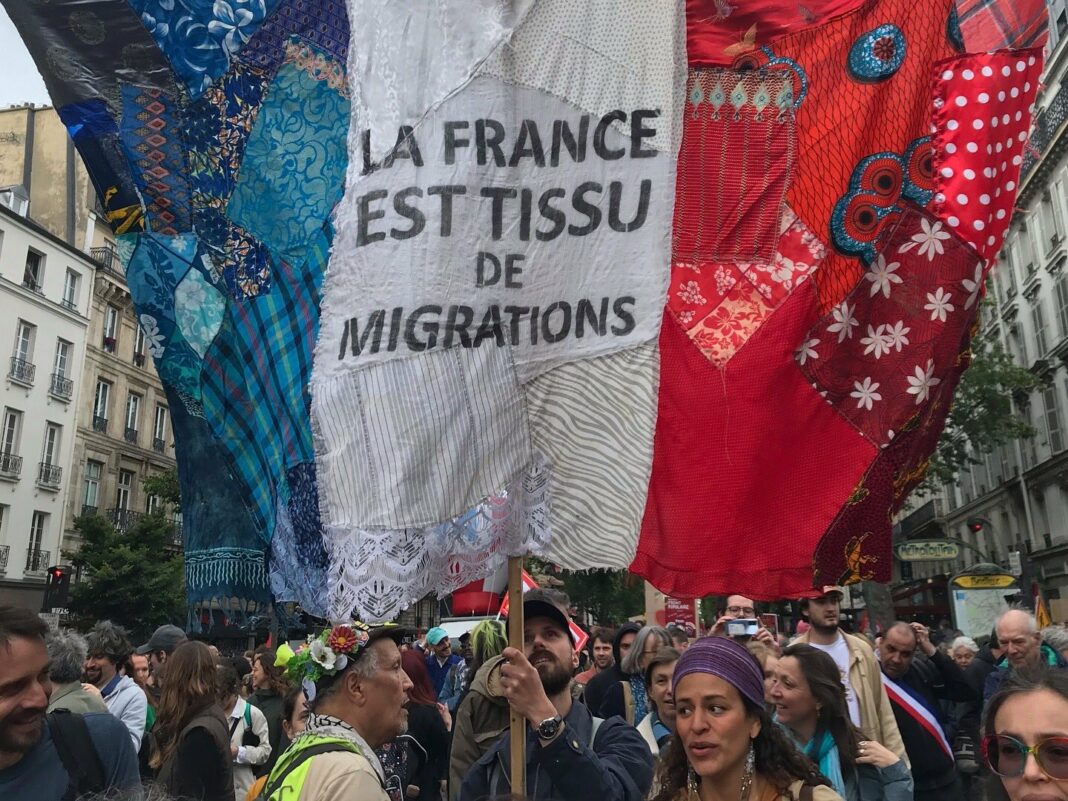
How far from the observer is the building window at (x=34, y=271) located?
3509cm

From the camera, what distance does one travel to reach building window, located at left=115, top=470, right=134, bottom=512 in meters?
Answer: 39.2

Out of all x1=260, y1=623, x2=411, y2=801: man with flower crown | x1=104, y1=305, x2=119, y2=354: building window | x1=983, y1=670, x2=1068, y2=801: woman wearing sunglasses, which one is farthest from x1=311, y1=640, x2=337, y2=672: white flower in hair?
x1=104, y1=305, x2=119, y2=354: building window

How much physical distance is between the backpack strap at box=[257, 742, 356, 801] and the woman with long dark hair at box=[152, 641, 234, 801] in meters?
2.05

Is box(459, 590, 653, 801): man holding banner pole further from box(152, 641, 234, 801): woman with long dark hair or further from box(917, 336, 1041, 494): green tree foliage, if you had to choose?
box(917, 336, 1041, 494): green tree foliage

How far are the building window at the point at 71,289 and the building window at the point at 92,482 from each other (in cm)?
621

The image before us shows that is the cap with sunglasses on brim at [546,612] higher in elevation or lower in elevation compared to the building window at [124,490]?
lower

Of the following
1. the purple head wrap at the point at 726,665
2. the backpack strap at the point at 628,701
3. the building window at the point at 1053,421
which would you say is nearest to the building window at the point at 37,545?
the backpack strap at the point at 628,701

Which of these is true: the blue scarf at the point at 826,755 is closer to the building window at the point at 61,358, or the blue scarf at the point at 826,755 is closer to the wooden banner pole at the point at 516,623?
the wooden banner pole at the point at 516,623

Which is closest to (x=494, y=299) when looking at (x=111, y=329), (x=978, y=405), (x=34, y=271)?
(x=978, y=405)

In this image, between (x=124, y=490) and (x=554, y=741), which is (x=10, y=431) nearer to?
(x=124, y=490)

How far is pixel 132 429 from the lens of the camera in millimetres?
40281

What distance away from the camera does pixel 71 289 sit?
122 feet

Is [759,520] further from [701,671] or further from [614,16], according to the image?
[614,16]

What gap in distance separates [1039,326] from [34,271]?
3782cm
